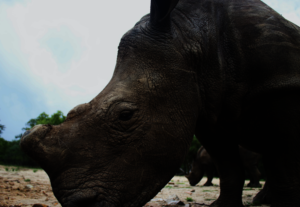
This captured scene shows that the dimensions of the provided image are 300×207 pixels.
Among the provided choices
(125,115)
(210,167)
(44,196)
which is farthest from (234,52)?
(210,167)

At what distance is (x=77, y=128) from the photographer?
191 cm

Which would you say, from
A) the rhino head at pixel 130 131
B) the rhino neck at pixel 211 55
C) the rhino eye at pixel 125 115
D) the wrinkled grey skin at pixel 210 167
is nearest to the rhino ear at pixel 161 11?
the rhino head at pixel 130 131

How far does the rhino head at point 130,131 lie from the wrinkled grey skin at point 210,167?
7.33 meters

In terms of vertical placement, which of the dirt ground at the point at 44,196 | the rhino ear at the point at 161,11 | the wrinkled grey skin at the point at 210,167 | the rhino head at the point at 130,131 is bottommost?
the wrinkled grey skin at the point at 210,167

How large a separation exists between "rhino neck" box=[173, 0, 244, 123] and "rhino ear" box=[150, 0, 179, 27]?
20 cm

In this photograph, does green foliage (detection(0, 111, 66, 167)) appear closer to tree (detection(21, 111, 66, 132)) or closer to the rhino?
tree (detection(21, 111, 66, 132))

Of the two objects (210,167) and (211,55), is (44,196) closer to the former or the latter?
(211,55)

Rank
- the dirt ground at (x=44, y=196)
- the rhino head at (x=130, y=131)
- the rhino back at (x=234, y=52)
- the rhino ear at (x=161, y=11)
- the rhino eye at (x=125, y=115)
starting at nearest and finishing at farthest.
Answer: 1. the rhino head at (x=130, y=131)
2. the rhino eye at (x=125, y=115)
3. the rhino ear at (x=161, y=11)
4. the rhino back at (x=234, y=52)
5. the dirt ground at (x=44, y=196)

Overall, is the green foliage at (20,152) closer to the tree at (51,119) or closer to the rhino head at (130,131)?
the tree at (51,119)

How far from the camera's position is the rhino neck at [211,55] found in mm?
2449

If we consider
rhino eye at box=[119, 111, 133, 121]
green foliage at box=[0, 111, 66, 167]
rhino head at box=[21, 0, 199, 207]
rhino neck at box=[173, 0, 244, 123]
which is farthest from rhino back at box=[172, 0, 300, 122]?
green foliage at box=[0, 111, 66, 167]

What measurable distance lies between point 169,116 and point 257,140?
133 cm

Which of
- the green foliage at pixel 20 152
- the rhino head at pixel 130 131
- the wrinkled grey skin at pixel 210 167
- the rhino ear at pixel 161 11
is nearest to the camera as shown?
the rhino head at pixel 130 131

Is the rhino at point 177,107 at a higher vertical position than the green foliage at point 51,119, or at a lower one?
higher
